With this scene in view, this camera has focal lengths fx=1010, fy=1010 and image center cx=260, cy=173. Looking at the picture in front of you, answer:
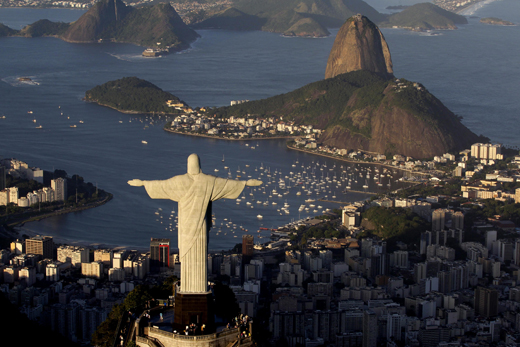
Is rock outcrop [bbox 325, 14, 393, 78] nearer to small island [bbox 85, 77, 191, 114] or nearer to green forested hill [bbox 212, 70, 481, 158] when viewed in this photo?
green forested hill [bbox 212, 70, 481, 158]

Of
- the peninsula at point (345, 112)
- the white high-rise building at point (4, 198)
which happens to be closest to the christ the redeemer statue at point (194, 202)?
the white high-rise building at point (4, 198)

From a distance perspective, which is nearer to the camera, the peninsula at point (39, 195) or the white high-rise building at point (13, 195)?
the peninsula at point (39, 195)

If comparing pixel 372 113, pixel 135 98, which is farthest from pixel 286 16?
pixel 372 113


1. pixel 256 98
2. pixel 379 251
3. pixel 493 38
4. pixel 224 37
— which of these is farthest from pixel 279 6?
pixel 379 251

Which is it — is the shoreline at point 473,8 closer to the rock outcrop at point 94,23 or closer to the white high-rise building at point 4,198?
the rock outcrop at point 94,23

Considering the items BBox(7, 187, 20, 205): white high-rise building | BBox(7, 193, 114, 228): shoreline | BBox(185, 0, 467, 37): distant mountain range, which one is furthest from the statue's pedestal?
BBox(185, 0, 467, 37): distant mountain range
